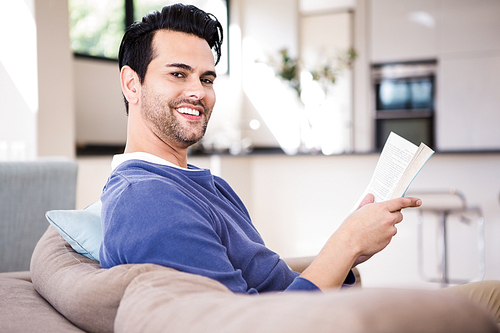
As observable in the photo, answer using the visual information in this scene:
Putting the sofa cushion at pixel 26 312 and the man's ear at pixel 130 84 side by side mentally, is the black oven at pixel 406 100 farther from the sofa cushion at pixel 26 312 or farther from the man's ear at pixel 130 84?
the sofa cushion at pixel 26 312

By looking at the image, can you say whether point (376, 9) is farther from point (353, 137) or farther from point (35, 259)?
point (35, 259)

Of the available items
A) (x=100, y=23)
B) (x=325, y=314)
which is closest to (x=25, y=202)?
(x=325, y=314)

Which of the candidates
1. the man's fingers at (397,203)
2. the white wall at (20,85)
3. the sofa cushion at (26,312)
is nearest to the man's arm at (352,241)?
the man's fingers at (397,203)

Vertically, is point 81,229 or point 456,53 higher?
point 456,53

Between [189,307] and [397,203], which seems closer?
[189,307]

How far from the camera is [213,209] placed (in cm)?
107

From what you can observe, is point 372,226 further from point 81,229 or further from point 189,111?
point 81,229

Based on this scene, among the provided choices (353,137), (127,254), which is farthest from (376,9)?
(127,254)

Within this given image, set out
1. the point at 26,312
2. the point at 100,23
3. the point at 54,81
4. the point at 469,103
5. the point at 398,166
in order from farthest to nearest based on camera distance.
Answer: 1. the point at 469,103
2. the point at 100,23
3. the point at 54,81
4. the point at 398,166
5. the point at 26,312

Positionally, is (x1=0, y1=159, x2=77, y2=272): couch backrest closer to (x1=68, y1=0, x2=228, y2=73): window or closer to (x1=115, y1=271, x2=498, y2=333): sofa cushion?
(x1=115, y1=271, x2=498, y2=333): sofa cushion

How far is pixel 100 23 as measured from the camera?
416cm

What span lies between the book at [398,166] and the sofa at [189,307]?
1.73 feet

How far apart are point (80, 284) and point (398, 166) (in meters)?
0.71

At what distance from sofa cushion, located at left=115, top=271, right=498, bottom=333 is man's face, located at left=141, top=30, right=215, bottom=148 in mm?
693
